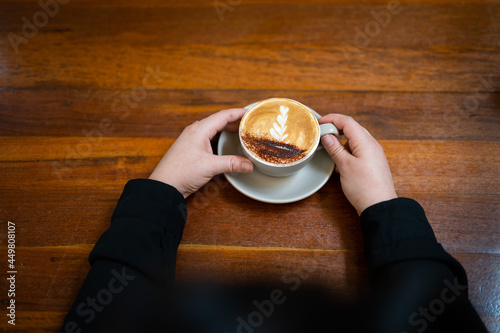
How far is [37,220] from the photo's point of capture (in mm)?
909

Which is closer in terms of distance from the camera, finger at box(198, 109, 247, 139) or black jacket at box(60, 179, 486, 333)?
black jacket at box(60, 179, 486, 333)

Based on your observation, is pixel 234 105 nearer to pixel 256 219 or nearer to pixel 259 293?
pixel 256 219

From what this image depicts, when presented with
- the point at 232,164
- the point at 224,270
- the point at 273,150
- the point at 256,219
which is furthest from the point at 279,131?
the point at 224,270

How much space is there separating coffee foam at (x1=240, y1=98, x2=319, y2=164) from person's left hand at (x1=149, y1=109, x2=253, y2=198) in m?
0.06

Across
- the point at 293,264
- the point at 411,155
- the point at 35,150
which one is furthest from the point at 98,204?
the point at 411,155

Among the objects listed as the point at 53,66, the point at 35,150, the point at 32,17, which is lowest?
the point at 35,150

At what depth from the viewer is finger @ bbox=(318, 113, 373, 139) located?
87 cm

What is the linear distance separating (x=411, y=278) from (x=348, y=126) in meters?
0.43

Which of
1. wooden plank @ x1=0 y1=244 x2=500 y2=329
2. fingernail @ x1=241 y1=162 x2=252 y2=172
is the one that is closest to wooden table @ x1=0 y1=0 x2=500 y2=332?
wooden plank @ x1=0 y1=244 x2=500 y2=329

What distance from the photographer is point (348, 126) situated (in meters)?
0.88

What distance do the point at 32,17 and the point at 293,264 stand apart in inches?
54.3

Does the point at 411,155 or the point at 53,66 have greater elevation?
the point at 53,66

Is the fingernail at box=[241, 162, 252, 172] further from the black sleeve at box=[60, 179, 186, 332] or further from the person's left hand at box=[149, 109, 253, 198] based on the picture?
the black sleeve at box=[60, 179, 186, 332]

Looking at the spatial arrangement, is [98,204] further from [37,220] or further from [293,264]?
[293,264]
